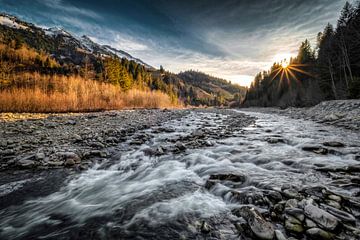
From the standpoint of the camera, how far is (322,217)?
195 centimetres

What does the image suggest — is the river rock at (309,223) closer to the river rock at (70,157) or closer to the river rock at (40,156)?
the river rock at (70,157)

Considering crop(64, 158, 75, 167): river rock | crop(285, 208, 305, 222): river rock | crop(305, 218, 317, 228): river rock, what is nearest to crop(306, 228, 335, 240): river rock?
crop(305, 218, 317, 228): river rock

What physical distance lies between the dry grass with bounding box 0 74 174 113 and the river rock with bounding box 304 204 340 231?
18.3m

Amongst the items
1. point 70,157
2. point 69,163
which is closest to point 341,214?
point 69,163

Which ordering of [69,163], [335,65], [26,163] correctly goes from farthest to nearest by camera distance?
[335,65]
[69,163]
[26,163]

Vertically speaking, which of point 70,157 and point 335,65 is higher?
point 335,65

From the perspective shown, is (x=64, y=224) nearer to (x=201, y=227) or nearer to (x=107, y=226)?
(x=107, y=226)

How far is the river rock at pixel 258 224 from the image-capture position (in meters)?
1.83

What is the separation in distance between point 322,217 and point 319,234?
0.89 feet

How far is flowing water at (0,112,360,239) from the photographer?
2211mm

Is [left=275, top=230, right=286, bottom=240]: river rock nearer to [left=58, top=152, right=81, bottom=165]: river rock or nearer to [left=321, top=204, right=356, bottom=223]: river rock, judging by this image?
[left=321, top=204, right=356, bottom=223]: river rock

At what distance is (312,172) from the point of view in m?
3.50

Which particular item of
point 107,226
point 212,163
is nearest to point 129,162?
point 212,163

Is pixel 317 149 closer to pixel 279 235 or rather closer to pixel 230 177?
pixel 230 177
